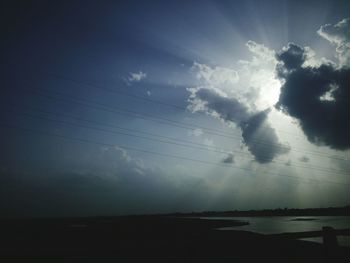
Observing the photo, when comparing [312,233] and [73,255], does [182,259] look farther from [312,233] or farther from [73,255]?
[312,233]

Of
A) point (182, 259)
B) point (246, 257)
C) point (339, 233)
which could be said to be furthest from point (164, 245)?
point (246, 257)

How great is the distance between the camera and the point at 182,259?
5707mm

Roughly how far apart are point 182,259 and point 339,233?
4.26 metres

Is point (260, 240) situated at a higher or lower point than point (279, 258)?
higher

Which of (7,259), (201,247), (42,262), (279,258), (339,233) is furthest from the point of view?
(279,258)

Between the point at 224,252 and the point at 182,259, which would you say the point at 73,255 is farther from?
the point at 224,252

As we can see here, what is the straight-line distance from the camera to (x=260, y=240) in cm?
607

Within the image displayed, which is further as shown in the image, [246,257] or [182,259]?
[246,257]

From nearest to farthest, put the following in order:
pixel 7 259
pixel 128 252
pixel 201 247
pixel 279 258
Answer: pixel 7 259, pixel 201 247, pixel 128 252, pixel 279 258

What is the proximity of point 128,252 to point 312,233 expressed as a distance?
523 centimetres

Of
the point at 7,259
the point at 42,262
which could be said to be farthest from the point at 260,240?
the point at 7,259

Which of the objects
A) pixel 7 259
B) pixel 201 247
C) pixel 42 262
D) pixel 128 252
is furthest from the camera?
pixel 128 252

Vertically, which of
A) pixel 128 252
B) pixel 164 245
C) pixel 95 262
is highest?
pixel 164 245

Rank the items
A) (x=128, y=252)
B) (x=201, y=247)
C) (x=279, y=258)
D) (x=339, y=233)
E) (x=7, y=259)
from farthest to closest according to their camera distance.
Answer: (x=279, y=258) → (x=128, y=252) → (x=339, y=233) → (x=201, y=247) → (x=7, y=259)
